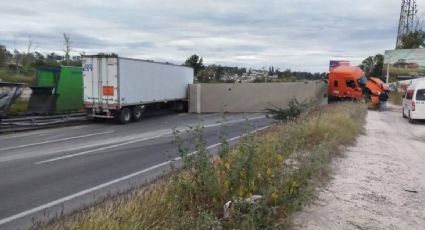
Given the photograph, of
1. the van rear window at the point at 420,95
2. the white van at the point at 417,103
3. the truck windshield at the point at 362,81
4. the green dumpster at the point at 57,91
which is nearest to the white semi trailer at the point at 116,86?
the green dumpster at the point at 57,91

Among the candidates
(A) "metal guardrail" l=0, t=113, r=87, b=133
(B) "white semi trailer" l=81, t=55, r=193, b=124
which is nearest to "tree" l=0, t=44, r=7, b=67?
(B) "white semi trailer" l=81, t=55, r=193, b=124

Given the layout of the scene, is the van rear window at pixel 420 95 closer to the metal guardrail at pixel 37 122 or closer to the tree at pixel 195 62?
the metal guardrail at pixel 37 122

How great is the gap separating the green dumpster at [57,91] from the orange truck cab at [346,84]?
1839cm

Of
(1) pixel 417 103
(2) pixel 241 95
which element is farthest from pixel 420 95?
(2) pixel 241 95

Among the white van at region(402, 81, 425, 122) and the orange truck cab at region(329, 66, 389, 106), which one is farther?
the orange truck cab at region(329, 66, 389, 106)

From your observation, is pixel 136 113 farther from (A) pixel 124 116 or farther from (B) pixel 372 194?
(B) pixel 372 194

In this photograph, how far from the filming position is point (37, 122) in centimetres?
2322

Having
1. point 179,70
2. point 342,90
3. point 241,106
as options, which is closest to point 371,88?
point 342,90

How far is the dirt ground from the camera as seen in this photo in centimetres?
615

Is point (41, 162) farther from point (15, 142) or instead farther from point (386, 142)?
point (386, 142)

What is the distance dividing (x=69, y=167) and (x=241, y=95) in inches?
1137

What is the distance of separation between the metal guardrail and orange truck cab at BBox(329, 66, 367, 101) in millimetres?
18891

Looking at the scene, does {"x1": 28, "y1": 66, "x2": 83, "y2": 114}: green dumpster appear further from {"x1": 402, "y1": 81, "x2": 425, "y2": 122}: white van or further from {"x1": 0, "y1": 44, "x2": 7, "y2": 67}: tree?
{"x1": 0, "y1": 44, "x2": 7, "y2": 67}: tree

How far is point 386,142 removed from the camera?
15766 millimetres
